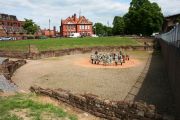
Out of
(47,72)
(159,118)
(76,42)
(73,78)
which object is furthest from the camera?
(76,42)

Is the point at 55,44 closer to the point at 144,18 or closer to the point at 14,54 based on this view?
the point at 14,54

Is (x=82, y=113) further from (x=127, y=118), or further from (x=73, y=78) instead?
(x=73, y=78)

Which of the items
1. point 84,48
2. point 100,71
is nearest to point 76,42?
point 84,48

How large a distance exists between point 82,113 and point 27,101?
2.93 meters

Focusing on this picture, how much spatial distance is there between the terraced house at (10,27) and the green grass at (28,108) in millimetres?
95274

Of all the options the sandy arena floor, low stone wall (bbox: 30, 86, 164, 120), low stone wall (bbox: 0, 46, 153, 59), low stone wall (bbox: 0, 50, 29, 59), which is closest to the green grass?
low stone wall (bbox: 30, 86, 164, 120)

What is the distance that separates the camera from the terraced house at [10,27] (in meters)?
112

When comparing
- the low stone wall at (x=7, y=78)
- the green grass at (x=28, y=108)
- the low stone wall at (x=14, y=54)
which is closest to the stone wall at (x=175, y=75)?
the green grass at (x=28, y=108)

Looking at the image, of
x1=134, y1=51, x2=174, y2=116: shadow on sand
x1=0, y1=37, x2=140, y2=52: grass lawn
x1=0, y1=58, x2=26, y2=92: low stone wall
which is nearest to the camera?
x1=134, y1=51, x2=174, y2=116: shadow on sand

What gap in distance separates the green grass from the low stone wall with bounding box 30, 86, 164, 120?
79 cm

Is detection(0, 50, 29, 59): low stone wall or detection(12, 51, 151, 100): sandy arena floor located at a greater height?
detection(0, 50, 29, 59): low stone wall

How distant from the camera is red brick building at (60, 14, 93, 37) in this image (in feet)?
415

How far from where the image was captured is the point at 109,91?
1833cm

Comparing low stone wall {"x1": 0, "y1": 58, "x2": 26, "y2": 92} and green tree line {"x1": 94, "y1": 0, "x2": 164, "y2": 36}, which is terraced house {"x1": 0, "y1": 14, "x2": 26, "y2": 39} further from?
low stone wall {"x1": 0, "y1": 58, "x2": 26, "y2": 92}
